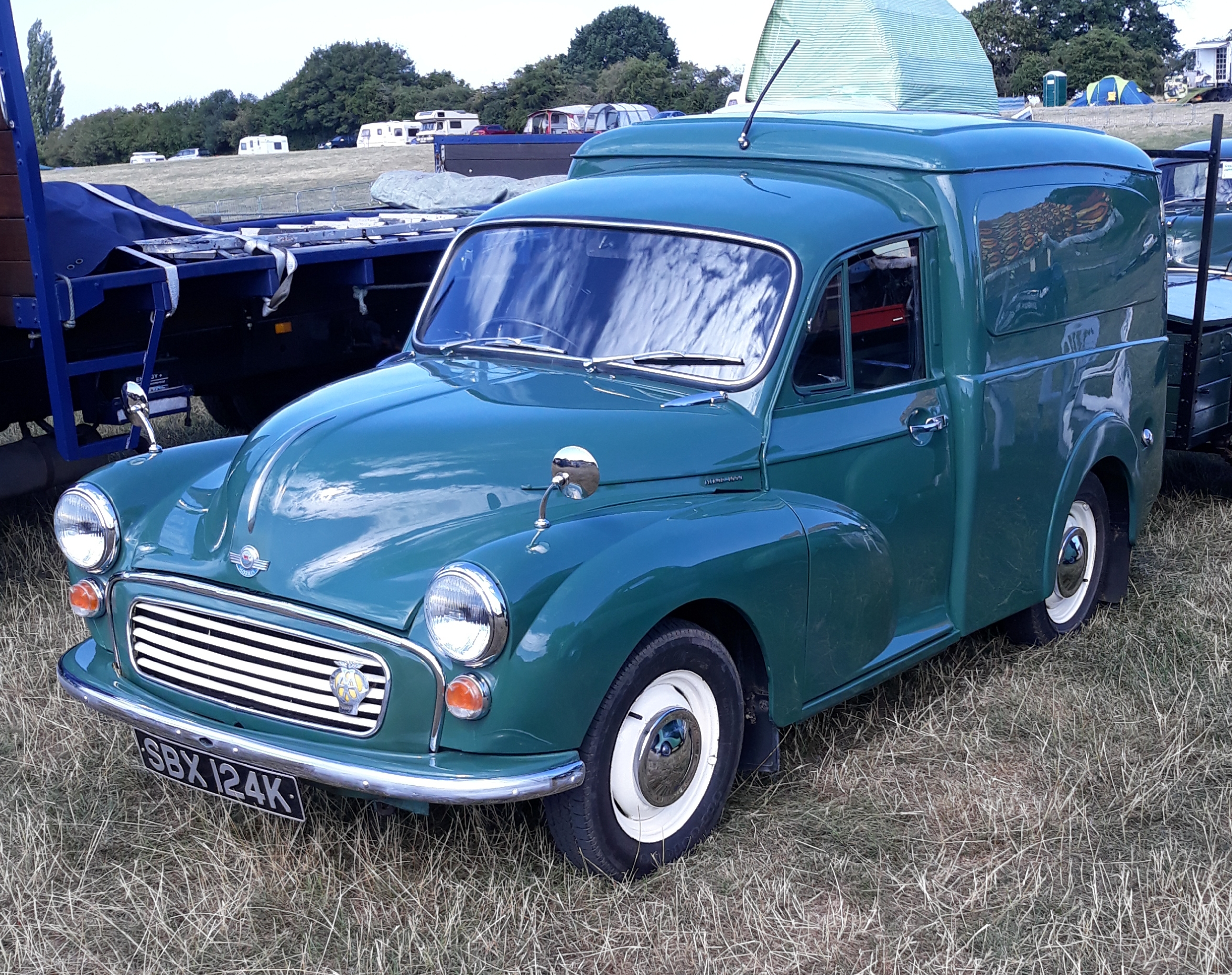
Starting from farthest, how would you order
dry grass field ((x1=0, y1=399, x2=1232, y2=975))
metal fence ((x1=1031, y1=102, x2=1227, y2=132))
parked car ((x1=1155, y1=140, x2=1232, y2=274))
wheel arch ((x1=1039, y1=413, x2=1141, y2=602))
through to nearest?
metal fence ((x1=1031, y1=102, x2=1227, y2=132)) → parked car ((x1=1155, y1=140, x2=1232, y2=274)) → wheel arch ((x1=1039, y1=413, x2=1141, y2=602)) → dry grass field ((x1=0, y1=399, x2=1232, y2=975))

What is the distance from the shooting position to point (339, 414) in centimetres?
344

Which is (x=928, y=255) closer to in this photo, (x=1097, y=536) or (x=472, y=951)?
(x=1097, y=536)

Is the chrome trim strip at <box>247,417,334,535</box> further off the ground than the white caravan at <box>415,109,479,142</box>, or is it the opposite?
the white caravan at <box>415,109,479,142</box>

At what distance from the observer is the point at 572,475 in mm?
2938

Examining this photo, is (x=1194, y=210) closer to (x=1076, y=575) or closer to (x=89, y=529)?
(x=1076, y=575)

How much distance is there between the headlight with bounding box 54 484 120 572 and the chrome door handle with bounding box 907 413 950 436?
2323mm

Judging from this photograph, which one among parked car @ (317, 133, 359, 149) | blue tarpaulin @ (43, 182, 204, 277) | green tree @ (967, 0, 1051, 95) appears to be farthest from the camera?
parked car @ (317, 133, 359, 149)

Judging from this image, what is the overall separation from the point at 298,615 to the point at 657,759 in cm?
95

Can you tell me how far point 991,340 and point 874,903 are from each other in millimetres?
1856

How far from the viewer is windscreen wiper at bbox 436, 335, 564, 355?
3.81 m

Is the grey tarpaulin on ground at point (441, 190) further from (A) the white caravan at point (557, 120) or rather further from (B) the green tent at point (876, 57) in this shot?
(A) the white caravan at point (557, 120)

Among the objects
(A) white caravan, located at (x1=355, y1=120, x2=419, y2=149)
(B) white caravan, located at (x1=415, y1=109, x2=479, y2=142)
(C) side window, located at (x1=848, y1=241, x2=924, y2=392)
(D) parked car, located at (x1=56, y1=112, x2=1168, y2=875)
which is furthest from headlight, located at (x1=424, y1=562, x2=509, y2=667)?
(A) white caravan, located at (x1=355, y1=120, x2=419, y2=149)

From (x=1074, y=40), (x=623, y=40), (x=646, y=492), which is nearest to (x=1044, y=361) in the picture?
(x=646, y=492)

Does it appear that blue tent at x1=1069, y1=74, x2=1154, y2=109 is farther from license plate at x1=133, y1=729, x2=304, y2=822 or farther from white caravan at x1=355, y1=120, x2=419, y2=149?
license plate at x1=133, y1=729, x2=304, y2=822
